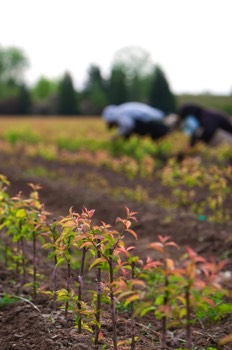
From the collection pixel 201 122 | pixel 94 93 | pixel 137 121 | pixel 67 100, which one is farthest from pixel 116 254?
pixel 94 93

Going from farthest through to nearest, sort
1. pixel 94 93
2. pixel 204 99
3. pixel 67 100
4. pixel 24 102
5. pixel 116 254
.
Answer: pixel 204 99 < pixel 24 102 < pixel 94 93 < pixel 67 100 < pixel 116 254

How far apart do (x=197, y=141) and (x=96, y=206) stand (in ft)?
18.1

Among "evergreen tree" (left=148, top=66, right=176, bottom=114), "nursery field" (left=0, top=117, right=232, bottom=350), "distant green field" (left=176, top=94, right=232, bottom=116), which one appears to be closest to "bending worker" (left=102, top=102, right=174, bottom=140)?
"nursery field" (left=0, top=117, right=232, bottom=350)

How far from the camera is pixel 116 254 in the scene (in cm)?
251

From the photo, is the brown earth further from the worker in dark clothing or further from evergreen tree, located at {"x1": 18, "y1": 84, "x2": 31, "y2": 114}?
evergreen tree, located at {"x1": 18, "y1": 84, "x2": 31, "y2": 114}

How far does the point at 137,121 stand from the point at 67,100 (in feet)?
123

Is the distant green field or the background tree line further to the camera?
the distant green field

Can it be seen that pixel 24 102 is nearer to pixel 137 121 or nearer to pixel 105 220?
pixel 137 121

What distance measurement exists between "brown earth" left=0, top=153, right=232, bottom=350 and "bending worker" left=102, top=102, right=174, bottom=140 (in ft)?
6.45

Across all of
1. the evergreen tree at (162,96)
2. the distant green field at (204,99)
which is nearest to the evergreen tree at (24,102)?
the evergreen tree at (162,96)

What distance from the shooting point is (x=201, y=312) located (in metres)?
2.90

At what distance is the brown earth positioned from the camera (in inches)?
115

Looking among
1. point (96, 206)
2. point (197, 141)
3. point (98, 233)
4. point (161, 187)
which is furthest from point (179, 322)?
point (197, 141)

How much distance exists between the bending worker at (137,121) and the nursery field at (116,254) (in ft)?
2.06
